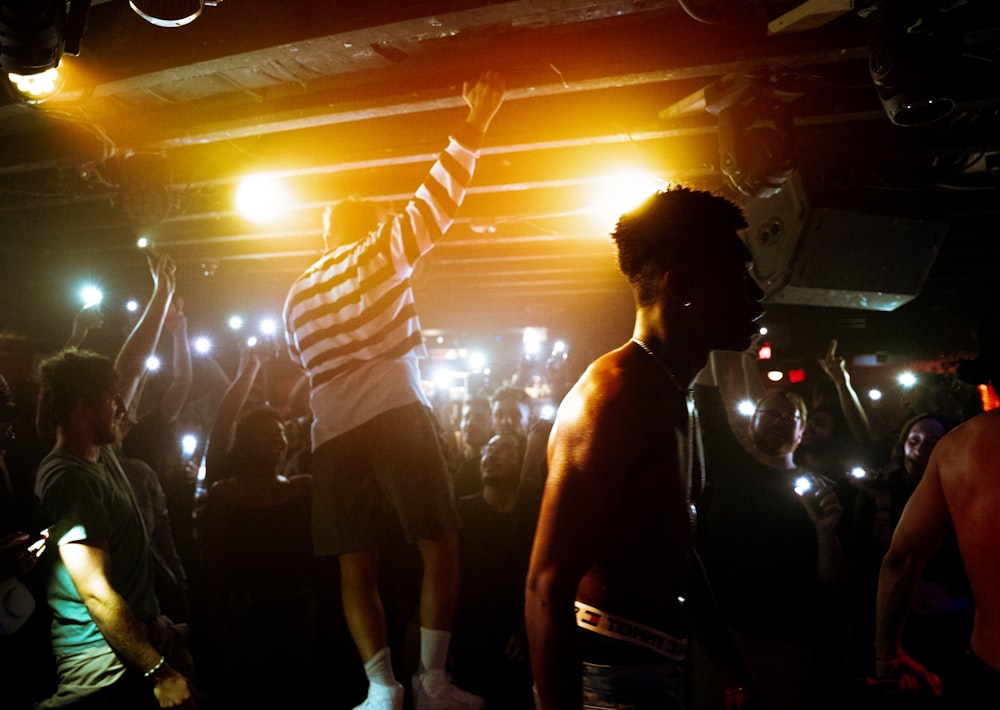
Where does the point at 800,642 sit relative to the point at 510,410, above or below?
below

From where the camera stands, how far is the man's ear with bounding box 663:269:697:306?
6.93 ft

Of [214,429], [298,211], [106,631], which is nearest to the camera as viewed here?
[106,631]

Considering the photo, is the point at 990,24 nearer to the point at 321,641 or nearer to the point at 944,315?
the point at 321,641


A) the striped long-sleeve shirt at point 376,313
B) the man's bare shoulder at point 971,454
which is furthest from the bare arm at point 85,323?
the man's bare shoulder at point 971,454

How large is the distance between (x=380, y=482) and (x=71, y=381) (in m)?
2.13

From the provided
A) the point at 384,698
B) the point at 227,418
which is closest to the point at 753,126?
the point at 384,698

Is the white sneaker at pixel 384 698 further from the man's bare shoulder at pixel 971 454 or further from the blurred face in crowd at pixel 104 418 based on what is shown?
the man's bare shoulder at pixel 971 454

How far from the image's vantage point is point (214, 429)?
532 centimetres

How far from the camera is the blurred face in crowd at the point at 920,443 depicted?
19.1ft

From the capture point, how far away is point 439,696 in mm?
2740

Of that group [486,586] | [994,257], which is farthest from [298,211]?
[994,257]

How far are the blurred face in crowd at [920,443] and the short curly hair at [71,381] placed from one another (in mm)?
7218

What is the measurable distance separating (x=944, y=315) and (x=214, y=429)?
14.5m

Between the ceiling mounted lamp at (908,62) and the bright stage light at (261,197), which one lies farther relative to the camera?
the bright stage light at (261,197)
